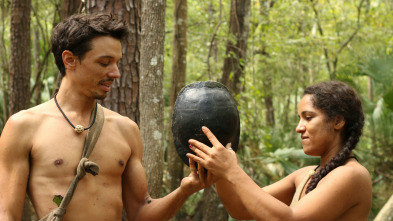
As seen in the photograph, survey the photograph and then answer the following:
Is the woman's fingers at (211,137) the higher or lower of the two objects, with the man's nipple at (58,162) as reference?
higher

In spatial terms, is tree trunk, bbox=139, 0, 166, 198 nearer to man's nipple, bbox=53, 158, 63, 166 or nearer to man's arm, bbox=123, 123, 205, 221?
man's arm, bbox=123, 123, 205, 221

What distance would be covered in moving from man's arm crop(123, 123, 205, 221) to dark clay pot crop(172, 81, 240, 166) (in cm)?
33

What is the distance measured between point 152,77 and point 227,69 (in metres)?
4.08

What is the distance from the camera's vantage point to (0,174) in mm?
2494

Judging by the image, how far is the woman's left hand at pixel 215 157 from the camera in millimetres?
2467

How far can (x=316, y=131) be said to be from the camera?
9.25 ft

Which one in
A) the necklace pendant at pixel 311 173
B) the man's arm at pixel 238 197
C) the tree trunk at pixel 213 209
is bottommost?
the tree trunk at pixel 213 209

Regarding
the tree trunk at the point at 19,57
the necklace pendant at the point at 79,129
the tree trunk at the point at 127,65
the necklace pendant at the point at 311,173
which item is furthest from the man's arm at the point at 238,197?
the tree trunk at the point at 19,57

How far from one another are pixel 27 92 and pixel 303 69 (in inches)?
423

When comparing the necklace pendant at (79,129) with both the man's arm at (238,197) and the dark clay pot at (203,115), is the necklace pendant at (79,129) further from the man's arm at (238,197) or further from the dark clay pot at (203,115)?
the man's arm at (238,197)

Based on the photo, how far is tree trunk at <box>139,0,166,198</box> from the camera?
4504 mm

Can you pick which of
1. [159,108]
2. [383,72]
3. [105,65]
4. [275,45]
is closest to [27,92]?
[159,108]

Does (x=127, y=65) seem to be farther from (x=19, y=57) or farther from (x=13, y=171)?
(x=19, y=57)

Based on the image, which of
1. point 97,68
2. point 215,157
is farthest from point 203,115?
point 97,68
